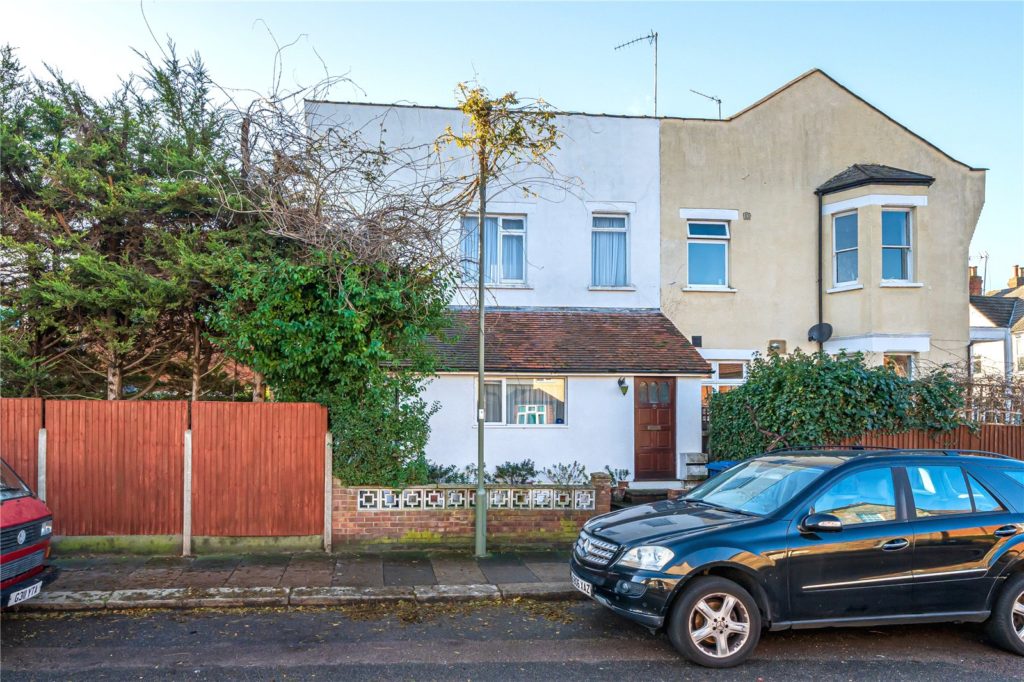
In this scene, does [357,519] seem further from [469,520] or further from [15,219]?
[15,219]

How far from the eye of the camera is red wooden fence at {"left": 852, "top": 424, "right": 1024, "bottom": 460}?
10.4m

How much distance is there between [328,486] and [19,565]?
A: 11.8ft

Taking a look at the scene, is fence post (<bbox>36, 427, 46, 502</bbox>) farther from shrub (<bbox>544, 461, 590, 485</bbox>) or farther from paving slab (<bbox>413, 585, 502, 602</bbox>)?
shrub (<bbox>544, 461, 590, 485</bbox>)

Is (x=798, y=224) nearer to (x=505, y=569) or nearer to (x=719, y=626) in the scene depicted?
(x=505, y=569)

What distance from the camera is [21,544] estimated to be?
19.8 feet

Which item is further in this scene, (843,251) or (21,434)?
(843,251)

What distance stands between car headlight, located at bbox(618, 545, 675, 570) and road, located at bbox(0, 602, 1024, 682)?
2.45 feet

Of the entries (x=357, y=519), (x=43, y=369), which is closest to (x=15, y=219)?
(x=43, y=369)

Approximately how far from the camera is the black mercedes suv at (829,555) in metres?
5.78

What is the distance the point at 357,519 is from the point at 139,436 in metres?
2.79

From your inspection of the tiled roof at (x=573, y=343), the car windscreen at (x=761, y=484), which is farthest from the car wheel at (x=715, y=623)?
the tiled roof at (x=573, y=343)

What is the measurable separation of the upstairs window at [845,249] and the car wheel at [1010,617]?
30.2 ft

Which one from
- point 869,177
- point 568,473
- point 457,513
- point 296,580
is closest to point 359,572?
point 296,580

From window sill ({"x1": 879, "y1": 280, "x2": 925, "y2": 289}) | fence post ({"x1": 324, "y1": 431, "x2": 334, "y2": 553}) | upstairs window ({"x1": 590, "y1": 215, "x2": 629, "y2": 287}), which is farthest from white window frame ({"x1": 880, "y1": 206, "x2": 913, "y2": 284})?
fence post ({"x1": 324, "y1": 431, "x2": 334, "y2": 553})
